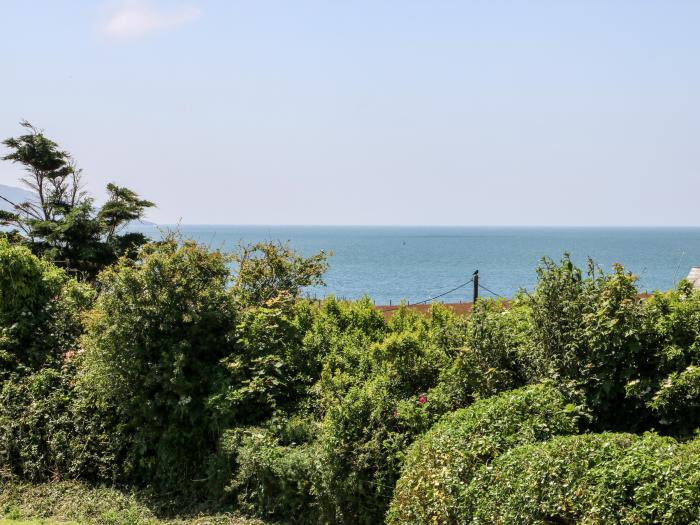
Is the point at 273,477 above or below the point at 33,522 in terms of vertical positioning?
above

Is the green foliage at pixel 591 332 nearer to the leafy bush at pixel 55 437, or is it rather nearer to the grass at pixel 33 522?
the grass at pixel 33 522

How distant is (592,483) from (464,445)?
1.42m

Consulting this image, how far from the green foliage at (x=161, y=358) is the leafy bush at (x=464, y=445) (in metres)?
4.00

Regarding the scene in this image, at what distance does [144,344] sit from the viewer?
9.77 metres

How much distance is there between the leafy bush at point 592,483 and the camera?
4.45m

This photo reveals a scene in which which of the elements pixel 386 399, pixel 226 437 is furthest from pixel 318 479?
pixel 226 437

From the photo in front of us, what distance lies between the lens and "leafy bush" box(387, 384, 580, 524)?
5793 mm

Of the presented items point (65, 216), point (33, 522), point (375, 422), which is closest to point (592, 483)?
point (375, 422)

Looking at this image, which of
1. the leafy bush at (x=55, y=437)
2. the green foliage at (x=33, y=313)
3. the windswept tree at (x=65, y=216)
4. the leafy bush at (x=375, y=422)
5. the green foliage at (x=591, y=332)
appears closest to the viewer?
the green foliage at (x=591, y=332)

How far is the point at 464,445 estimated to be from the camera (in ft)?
19.8

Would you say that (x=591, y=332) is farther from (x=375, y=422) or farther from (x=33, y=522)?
(x=33, y=522)

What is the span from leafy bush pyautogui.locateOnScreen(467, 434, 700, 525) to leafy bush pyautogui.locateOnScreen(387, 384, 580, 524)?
271mm

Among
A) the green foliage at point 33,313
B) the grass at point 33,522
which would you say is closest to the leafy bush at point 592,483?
the grass at point 33,522

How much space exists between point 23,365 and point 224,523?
16.8 feet
